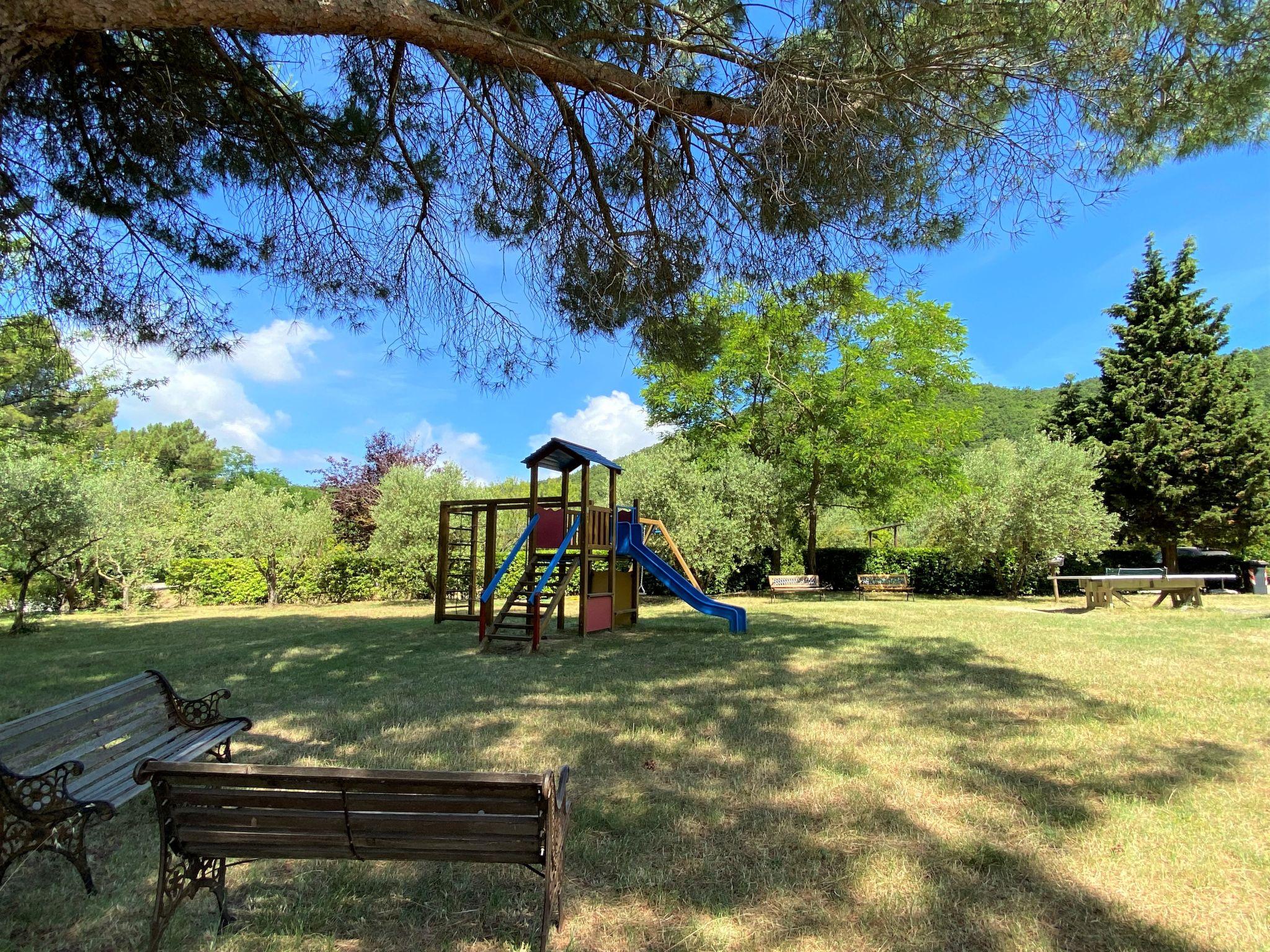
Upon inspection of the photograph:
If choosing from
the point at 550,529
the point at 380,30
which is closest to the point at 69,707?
the point at 380,30

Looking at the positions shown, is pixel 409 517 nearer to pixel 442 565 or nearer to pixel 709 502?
pixel 442 565

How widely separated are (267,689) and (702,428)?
654 inches

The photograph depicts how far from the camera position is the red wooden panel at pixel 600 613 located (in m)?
11.1

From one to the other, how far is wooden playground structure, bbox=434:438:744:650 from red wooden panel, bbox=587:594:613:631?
1cm

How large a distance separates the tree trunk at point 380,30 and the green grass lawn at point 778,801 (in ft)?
11.3

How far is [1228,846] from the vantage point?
2.96 m

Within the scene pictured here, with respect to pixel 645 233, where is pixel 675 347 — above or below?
below

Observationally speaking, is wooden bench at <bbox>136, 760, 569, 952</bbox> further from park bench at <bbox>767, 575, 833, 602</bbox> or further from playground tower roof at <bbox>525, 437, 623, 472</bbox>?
park bench at <bbox>767, 575, 833, 602</bbox>

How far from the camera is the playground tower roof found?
1048 cm

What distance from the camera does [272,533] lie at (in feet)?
59.9

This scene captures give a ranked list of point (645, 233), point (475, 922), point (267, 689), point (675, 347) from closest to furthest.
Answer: point (475, 922), point (645, 233), point (675, 347), point (267, 689)

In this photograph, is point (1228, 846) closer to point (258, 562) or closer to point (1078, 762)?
point (1078, 762)

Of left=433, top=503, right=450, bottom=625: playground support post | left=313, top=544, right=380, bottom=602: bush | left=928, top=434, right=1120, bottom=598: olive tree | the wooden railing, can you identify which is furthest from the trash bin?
left=313, top=544, right=380, bottom=602: bush

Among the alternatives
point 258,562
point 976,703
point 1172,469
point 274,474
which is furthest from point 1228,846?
point 274,474
